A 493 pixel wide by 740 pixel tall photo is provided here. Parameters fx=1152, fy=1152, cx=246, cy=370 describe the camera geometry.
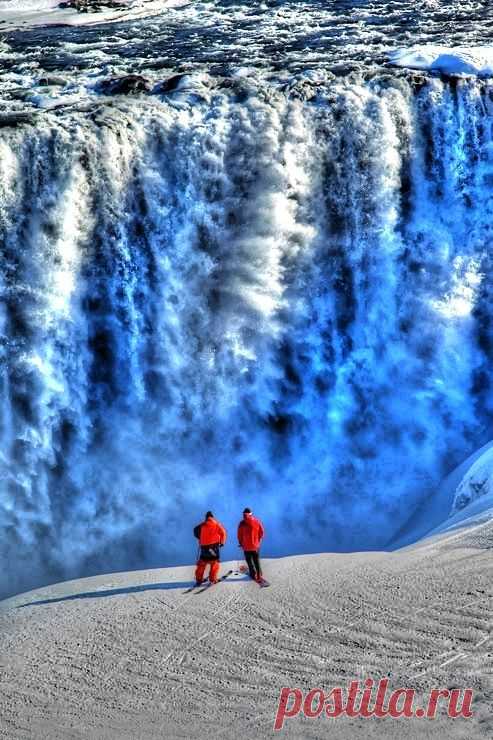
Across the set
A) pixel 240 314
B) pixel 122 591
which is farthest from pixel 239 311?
pixel 122 591

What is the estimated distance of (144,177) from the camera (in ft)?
55.7

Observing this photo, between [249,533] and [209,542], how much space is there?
1.56ft

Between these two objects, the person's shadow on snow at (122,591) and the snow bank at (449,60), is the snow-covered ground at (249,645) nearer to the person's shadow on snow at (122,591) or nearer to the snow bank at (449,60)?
the person's shadow on snow at (122,591)

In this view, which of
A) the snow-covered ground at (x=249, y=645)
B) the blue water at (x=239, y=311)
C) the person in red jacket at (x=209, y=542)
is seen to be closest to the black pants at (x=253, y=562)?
the snow-covered ground at (x=249, y=645)

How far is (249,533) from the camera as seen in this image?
43.8 ft

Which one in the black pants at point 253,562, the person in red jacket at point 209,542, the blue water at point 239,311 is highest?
the blue water at point 239,311

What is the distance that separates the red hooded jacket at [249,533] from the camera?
1335cm

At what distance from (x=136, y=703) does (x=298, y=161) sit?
9.35 metres

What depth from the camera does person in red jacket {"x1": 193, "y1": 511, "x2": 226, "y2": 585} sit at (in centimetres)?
1337

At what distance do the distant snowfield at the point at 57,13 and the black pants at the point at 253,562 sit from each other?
14721 mm

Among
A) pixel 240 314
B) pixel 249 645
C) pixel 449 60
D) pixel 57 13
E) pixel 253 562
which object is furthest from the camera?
pixel 57 13

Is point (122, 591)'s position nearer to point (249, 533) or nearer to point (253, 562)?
point (253, 562)

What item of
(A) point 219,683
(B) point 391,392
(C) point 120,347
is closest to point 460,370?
(B) point 391,392

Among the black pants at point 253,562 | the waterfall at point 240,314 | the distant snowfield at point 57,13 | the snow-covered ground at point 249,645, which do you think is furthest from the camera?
the distant snowfield at point 57,13
